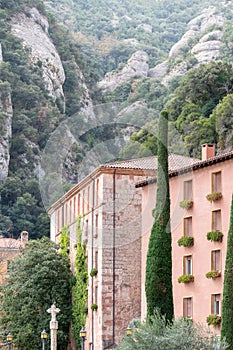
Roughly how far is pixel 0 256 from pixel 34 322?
2151 centimetres

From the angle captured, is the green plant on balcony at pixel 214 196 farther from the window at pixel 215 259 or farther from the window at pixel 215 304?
the window at pixel 215 304

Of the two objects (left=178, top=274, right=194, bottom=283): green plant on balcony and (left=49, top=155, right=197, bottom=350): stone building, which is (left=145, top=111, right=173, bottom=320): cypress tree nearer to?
(left=178, top=274, right=194, bottom=283): green plant on balcony

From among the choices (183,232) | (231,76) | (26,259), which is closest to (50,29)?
(231,76)

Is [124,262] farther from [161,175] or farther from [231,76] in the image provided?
[231,76]

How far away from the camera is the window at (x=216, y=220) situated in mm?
49531

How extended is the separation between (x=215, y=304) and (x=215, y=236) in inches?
134

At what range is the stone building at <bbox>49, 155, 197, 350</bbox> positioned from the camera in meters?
60.0

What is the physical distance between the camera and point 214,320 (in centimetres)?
4716

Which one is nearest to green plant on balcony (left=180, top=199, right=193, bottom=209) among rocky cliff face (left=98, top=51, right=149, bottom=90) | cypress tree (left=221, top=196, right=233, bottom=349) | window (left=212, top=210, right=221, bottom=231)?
window (left=212, top=210, right=221, bottom=231)

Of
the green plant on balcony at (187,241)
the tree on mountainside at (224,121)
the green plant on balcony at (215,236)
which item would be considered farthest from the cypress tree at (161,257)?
the tree on mountainside at (224,121)

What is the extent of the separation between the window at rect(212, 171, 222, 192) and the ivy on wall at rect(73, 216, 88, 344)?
16227 mm

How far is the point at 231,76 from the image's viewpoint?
4016 inches

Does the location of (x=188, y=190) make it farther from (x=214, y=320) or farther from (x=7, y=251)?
(x=7, y=251)

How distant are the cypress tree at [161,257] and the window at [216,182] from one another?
373cm
